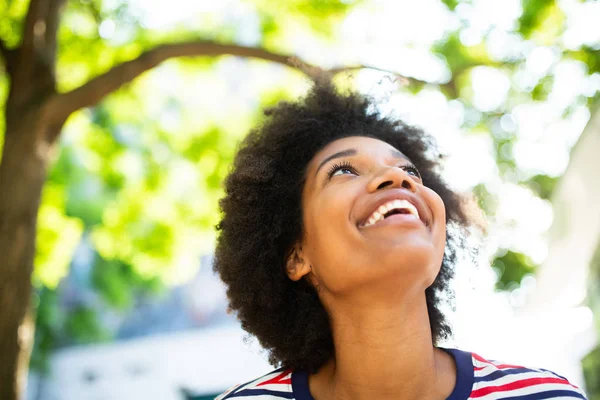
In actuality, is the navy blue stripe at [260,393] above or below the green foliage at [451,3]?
below

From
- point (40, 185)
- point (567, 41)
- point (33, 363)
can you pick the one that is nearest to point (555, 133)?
point (567, 41)

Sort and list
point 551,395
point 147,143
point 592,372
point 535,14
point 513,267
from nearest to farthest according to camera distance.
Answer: point 551,395, point 535,14, point 592,372, point 147,143, point 513,267

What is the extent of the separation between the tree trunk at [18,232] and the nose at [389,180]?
3.50 m

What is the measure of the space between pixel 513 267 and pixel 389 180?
30.5 feet

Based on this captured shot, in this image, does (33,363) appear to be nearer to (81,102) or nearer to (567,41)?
(81,102)

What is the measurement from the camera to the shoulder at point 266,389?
8.14 feet

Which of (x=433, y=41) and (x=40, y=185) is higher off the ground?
(x=433, y=41)

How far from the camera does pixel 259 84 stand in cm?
880

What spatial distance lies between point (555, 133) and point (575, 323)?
230 cm

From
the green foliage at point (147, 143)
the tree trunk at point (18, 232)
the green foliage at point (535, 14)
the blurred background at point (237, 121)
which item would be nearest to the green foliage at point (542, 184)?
the blurred background at point (237, 121)

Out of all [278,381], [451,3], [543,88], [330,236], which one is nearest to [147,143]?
[451,3]

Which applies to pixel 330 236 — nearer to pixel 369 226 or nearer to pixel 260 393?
pixel 369 226

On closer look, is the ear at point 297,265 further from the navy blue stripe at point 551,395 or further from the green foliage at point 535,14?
the green foliage at point 535,14

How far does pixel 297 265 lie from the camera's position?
8.89 feet
